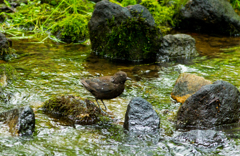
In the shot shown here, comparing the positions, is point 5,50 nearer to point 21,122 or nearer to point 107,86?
point 107,86

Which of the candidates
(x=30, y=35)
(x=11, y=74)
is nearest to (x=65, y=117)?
(x=11, y=74)

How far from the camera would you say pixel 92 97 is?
7.02 m

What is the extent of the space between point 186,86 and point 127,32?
398 centimetres

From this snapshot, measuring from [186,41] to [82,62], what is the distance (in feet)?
13.2

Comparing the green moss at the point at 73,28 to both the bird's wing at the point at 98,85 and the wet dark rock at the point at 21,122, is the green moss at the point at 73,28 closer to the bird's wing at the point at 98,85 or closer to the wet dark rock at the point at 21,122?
the bird's wing at the point at 98,85

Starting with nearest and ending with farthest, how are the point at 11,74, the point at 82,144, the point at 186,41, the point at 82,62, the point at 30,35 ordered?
1. the point at 82,144
2. the point at 11,74
3. the point at 82,62
4. the point at 186,41
5. the point at 30,35

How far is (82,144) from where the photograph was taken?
182 inches

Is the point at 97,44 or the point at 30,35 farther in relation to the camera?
the point at 30,35

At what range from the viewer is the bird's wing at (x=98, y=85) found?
596cm

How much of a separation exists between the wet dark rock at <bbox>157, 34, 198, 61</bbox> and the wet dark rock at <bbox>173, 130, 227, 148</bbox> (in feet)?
19.0

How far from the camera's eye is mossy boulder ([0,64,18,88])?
23.4ft

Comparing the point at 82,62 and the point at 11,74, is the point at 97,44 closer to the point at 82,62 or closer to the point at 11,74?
the point at 82,62

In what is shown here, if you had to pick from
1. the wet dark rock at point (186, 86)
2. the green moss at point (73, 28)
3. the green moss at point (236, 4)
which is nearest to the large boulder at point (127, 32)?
the green moss at point (73, 28)

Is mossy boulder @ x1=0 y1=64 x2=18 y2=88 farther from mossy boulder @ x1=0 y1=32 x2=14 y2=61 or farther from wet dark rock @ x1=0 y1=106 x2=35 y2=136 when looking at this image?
wet dark rock @ x1=0 y1=106 x2=35 y2=136
